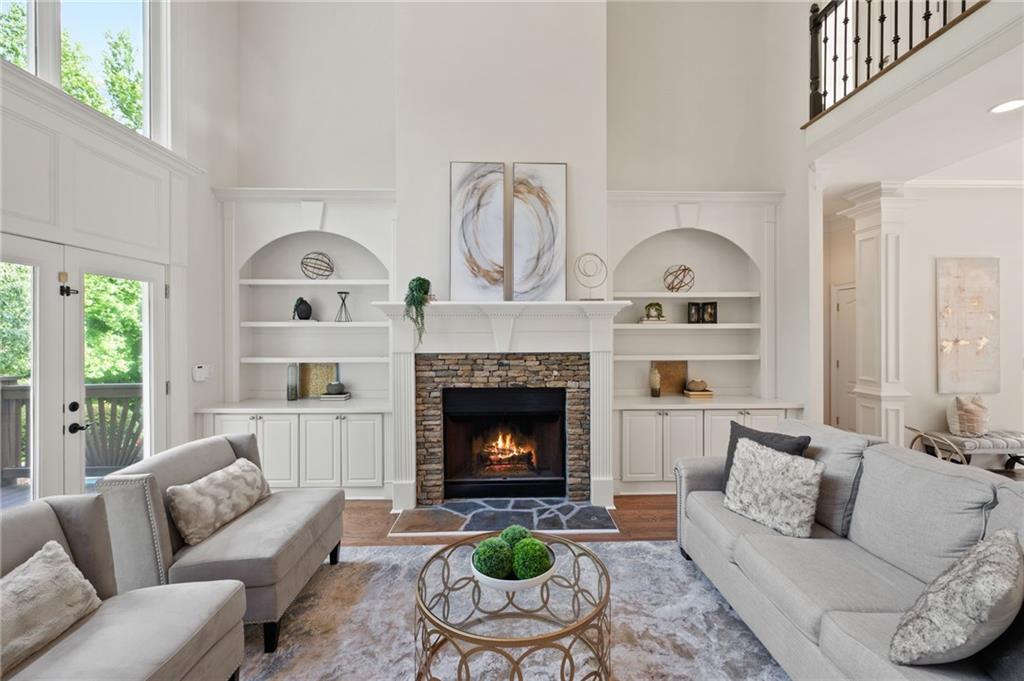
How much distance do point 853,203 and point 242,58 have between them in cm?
636

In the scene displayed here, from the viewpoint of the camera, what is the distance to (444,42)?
371 centimetres

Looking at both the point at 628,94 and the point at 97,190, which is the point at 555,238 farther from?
the point at 97,190

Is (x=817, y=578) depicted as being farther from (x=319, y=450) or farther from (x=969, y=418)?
(x=969, y=418)

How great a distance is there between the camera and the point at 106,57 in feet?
9.90

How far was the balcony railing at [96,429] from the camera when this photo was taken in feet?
7.64

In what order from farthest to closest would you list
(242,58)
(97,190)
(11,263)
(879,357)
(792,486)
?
(242,58), (879,357), (97,190), (11,263), (792,486)

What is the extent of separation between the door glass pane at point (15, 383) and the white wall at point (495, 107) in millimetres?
2203

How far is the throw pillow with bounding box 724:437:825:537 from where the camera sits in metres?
2.14

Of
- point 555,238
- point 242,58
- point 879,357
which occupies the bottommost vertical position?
point 879,357

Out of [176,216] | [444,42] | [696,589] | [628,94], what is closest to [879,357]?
[696,589]

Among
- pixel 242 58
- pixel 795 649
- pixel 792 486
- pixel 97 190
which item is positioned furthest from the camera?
pixel 242 58

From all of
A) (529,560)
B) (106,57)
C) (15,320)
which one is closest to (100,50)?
(106,57)

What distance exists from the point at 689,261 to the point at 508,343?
224 centimetres

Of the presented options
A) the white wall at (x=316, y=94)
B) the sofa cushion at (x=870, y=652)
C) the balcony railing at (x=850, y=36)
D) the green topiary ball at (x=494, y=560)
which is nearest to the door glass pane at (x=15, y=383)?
the white wall at (x=316, y=94)
